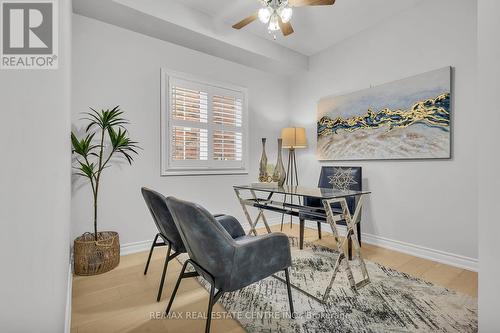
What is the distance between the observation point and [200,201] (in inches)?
139

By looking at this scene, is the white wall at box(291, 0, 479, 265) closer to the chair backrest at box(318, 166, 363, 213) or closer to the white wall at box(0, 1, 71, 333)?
the chair backrest at box(318, 166, 363, 213)

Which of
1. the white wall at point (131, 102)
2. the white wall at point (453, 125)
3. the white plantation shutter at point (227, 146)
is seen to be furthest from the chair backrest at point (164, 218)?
the white wall at point (453, 125)

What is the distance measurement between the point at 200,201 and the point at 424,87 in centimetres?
319

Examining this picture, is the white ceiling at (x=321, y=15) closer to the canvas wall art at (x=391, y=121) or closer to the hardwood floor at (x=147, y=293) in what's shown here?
the canvas wall art at (x=391, y=121)

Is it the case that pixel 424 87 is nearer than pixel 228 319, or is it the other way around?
pixel 228 319

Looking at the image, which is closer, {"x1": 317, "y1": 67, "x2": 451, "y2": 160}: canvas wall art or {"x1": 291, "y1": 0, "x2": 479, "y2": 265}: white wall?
{"x1": 291, "y1": 0, "x2": 479, "y2": 265}: white wall

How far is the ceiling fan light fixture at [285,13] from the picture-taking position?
2306 mm

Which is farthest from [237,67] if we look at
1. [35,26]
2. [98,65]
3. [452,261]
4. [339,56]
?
[452,261]

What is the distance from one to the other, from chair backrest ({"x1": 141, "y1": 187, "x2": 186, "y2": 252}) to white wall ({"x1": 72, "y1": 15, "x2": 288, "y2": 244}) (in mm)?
1125

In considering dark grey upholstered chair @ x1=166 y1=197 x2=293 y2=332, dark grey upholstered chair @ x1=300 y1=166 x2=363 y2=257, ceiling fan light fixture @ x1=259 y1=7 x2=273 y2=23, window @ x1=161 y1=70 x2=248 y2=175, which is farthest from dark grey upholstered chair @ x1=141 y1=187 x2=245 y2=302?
ceiling fan light fixture @ x1=259 y1=7 x2=273 y2=23

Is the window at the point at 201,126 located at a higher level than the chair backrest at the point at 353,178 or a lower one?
higher

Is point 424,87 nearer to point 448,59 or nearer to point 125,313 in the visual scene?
point 448,59

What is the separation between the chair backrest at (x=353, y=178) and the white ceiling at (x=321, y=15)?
1.97m

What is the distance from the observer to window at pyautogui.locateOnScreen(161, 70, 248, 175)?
3.25 metres
